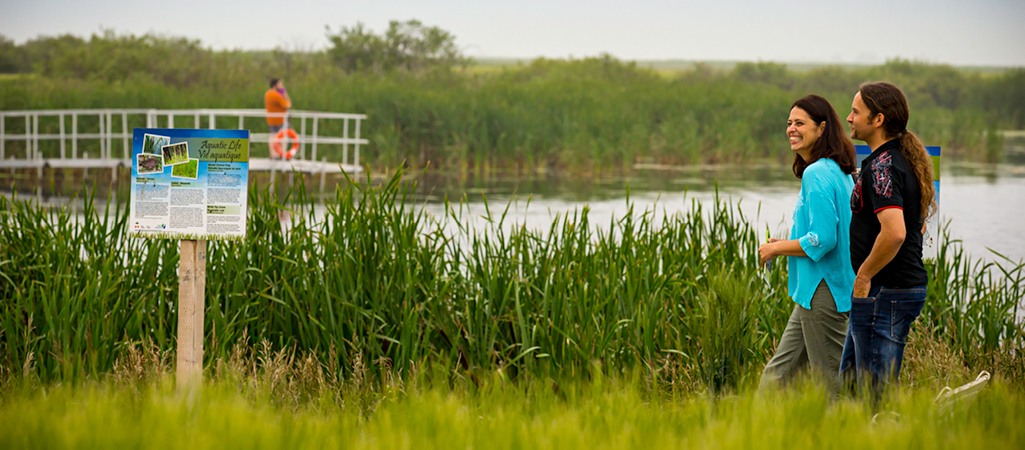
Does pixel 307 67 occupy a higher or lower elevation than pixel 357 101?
higher

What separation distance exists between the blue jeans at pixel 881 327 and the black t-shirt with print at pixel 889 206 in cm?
4

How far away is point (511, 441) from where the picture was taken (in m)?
2.06

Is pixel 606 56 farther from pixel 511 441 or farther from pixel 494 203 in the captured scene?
pixel 511 441

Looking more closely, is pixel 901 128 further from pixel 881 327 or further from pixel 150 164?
pixel 150 164

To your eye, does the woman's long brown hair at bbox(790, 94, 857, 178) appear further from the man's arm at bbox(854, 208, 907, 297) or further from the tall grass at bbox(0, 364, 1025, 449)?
the tall grass at bbox(0, 364, 1025, 449)

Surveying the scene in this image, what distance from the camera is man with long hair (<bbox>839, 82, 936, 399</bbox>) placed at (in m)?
2.81

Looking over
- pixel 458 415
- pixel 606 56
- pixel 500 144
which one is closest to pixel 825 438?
pixel 458 415

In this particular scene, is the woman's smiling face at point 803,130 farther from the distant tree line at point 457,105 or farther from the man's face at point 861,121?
the distant tree line at point 457,105

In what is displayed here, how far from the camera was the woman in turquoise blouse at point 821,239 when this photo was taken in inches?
119

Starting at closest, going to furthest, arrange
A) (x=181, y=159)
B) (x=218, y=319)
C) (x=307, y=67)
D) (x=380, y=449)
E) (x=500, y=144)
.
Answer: (x=380, y=449), (x=181, y=159), (x=218, y=319), (x=500, y=144), (x=307, y=67)

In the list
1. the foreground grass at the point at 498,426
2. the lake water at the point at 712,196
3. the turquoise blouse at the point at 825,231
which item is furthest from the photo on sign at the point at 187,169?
the lake water at the point at 712,196

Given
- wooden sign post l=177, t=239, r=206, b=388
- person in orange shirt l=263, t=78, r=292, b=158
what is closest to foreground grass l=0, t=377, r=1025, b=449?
wooden sign post l=177, t=239, r=206, b=388

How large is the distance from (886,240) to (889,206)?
12cm

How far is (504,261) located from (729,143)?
1773cm
